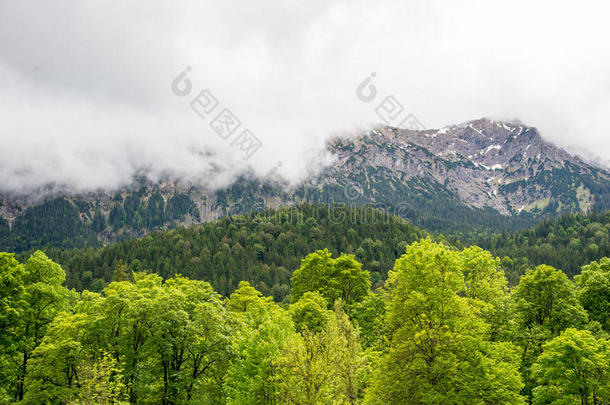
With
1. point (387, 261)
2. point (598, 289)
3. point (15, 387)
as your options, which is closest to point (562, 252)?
point (387, 261)

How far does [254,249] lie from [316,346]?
14808 centimetres

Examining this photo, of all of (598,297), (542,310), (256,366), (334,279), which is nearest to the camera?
(256,366)

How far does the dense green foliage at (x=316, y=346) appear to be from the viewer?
2661cm

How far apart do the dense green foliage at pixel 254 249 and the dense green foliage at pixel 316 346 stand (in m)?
106

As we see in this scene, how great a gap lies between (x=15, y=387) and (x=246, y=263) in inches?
5088

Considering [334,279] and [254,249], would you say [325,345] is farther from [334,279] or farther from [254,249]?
[254,249]

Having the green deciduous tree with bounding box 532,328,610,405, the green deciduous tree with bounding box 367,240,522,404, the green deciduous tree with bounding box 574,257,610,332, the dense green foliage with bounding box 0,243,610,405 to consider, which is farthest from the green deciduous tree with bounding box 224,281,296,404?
the green deciduous tree with bounding box 574,257,610,332

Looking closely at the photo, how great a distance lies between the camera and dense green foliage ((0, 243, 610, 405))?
26609 millimetres

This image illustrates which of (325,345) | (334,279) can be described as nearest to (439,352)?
(325,345)

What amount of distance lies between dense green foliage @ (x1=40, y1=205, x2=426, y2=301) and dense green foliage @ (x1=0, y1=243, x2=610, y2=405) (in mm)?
105683

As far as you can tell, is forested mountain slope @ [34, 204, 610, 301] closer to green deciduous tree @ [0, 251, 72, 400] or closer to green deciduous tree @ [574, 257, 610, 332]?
green deciduous tree @ [574, 257, 610, 332]

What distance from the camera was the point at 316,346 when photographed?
28203 millimetres

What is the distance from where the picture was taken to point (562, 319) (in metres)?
37.7

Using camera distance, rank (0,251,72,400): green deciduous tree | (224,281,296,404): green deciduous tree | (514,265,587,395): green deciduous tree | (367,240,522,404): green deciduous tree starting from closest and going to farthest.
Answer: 1. (367,240,522,404): green deciduous tree
2. (224,281,296,404): green deciduous tree
3. (0,251,72,400): green deciduous tree
4. (514,265,587,395): green deciduous tree
